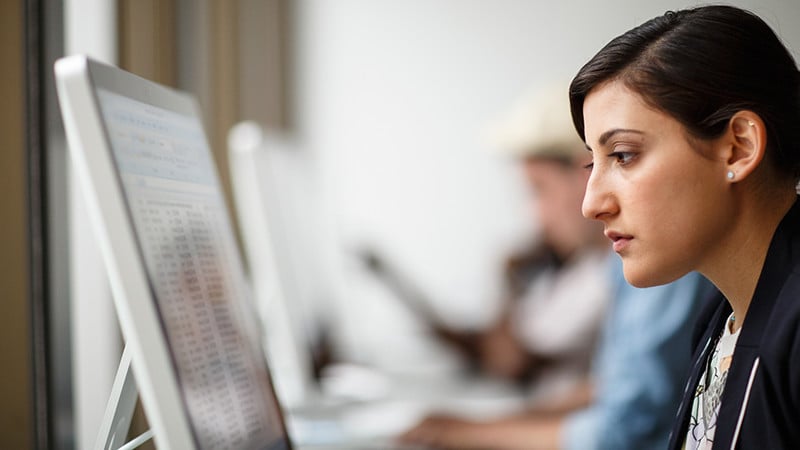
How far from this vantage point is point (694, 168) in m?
0.71

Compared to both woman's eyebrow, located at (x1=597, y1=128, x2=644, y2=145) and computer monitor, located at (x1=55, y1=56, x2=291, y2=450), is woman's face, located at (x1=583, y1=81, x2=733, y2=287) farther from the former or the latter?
A: computer monitor, located at (x1=55, y1=56, x2=291, y2=450)

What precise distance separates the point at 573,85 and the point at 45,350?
0.83 meters

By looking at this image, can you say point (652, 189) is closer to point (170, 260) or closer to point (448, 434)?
point (170, 260)

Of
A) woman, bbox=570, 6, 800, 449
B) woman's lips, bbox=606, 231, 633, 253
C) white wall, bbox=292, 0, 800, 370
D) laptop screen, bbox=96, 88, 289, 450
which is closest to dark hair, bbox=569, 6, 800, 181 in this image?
woman, bbox=570, 6, 800, 449

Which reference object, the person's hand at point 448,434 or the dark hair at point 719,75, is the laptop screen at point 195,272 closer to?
the dark hair at point 719,75

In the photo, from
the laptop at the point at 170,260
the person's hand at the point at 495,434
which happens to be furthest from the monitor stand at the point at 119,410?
the person's hand at the point at 495,434

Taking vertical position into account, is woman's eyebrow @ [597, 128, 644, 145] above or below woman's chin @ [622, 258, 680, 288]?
above

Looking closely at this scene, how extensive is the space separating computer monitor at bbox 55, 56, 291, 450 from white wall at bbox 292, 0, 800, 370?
200 cm

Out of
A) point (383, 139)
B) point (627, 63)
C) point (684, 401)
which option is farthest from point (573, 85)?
point (383, 139)

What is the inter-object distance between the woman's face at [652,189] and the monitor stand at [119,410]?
433 mm

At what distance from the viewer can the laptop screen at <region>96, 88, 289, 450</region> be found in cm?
63

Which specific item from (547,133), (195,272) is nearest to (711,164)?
(195,272)

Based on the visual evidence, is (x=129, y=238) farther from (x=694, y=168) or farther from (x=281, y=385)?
(x=281, y=385)

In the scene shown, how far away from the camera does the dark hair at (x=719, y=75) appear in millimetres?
690
